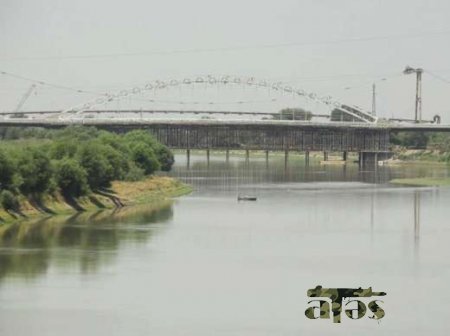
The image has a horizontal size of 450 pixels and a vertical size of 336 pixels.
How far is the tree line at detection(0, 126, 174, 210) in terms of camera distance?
6147cm

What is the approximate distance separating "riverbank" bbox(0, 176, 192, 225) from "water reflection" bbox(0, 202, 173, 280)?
97 centimetres

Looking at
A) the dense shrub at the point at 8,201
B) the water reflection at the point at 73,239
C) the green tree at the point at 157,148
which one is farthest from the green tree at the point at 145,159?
the dense shrub at the point at 8,201

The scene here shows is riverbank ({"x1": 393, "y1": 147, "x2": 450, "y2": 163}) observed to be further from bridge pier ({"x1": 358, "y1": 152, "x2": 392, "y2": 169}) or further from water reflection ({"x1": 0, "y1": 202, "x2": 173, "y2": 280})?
water reflection ({"x1": 0, "y1": 202, "x2": 173, "y2": 280})

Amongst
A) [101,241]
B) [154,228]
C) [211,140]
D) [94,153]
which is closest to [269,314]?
[101,241]

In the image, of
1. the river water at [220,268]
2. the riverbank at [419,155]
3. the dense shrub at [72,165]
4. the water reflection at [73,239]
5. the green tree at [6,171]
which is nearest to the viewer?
the river water at [220,268]

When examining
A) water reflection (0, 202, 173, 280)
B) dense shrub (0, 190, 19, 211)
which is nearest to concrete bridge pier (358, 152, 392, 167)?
water reflection (0, 202, 173, 280)

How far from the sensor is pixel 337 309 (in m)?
37.3

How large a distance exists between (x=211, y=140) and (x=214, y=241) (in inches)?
3828

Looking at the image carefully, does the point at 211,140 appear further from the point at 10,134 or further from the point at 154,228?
the point at 154,228

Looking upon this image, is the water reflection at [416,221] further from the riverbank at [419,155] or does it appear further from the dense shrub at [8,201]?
the riverbank at [419,155]

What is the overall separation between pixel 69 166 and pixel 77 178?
82 centimetres

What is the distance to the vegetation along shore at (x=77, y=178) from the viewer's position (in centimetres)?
6197
